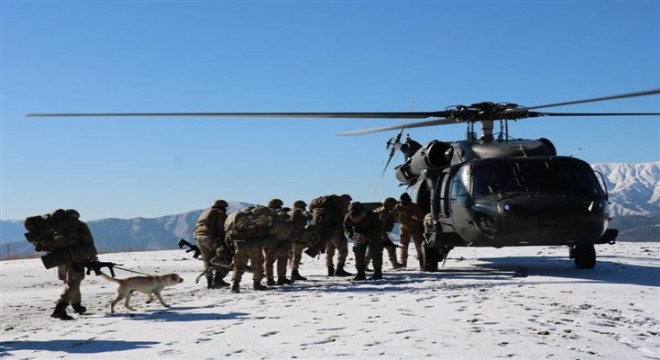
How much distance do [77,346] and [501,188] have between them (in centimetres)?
717

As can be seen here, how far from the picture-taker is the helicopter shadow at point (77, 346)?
6215 mm

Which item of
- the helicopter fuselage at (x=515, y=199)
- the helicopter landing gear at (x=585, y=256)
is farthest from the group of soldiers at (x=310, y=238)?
the helicopter landing gear at (x=585, y=256)

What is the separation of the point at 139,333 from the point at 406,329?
9.37 ft

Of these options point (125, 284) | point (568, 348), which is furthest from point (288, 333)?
point (125, 284)

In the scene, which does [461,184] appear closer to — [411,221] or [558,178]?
[558,178]

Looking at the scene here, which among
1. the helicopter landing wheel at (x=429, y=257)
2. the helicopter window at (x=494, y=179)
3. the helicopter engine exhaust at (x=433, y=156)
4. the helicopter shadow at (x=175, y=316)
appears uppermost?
the helicopter engine exhaust at (x=433, y=156)

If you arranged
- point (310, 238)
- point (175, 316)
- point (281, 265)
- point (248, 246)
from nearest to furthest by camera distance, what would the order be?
point (175, 316) < point (248, 246) < point (281, 265) < point (310, 238)

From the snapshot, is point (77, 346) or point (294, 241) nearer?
point (77, 346)

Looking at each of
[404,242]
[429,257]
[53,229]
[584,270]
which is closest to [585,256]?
[584,270]

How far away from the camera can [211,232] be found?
37.5 feet

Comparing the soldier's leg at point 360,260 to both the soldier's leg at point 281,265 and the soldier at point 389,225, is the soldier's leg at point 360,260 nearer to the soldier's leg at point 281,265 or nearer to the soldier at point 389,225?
the soldier's leg at point 281,265

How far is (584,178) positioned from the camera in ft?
36.1

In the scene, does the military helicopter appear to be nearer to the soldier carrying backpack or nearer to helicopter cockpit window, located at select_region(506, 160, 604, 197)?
helicopter cockpit window, located at select_region(506, 160, 604, 197)

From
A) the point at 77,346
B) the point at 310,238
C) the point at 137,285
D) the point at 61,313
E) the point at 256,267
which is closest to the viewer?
the point at 77,346
